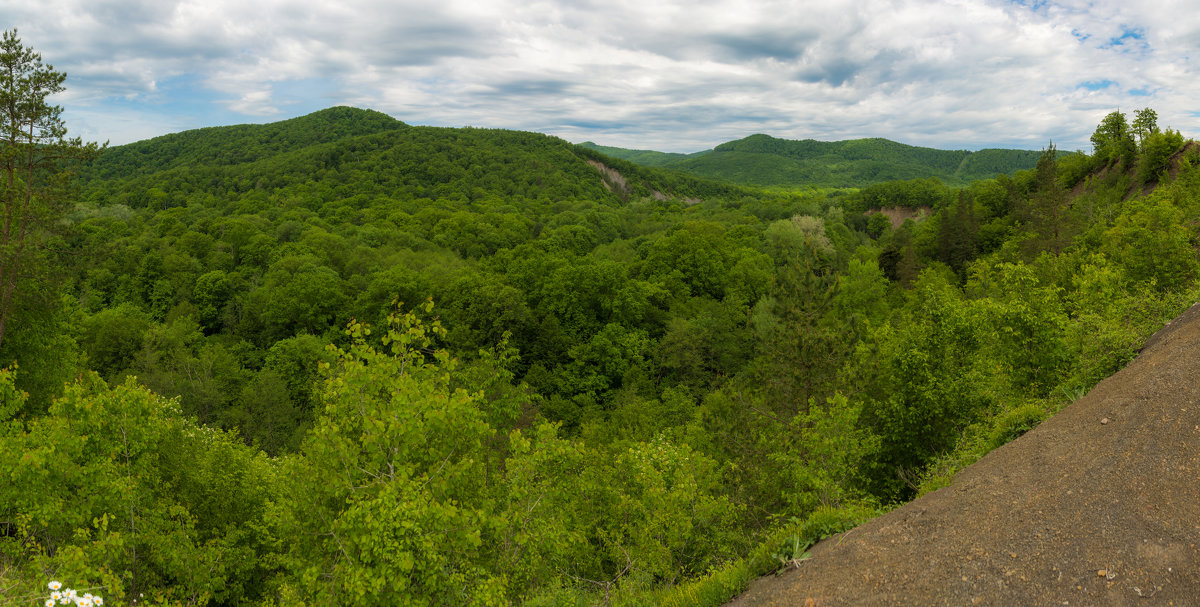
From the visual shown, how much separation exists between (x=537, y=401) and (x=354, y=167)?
116 metres

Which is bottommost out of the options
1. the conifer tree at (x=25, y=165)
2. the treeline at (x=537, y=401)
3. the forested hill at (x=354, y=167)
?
the treeline at (x=537, y=401)

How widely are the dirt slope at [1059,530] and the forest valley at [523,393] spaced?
1.26 m

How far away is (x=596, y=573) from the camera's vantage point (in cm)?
1276

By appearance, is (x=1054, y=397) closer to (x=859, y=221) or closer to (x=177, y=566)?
(x=177, y=566)

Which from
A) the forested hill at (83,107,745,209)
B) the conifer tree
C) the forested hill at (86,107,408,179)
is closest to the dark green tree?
the conifer tree

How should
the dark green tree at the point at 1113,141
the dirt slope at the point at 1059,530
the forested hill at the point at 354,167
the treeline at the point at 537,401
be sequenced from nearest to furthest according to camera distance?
1. the dirt slope at the point at 1059,530
2. the treeline at the point at 537,401
3. the dark green tree at the point at 1113,141
4. the forested hill at the point at 354,167

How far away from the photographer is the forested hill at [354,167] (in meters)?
120

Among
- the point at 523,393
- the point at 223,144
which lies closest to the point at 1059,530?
the point at 523,393

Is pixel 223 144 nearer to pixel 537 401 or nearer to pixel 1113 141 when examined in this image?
pixel 537 401

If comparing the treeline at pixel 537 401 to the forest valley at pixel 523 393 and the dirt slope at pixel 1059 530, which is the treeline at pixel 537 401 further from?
the dirt slope at pixel 1059 530

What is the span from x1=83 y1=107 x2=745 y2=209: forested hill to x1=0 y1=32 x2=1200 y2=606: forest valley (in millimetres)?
62393

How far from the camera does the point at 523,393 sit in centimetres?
1600

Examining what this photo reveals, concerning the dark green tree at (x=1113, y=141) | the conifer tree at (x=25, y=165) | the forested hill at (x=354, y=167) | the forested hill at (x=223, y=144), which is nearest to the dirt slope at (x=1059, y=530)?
the conifer tree at (x=25, y=165)

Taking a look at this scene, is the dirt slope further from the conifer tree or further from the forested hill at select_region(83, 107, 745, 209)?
the forested hill at select_region(83, 107, 745, 209)
